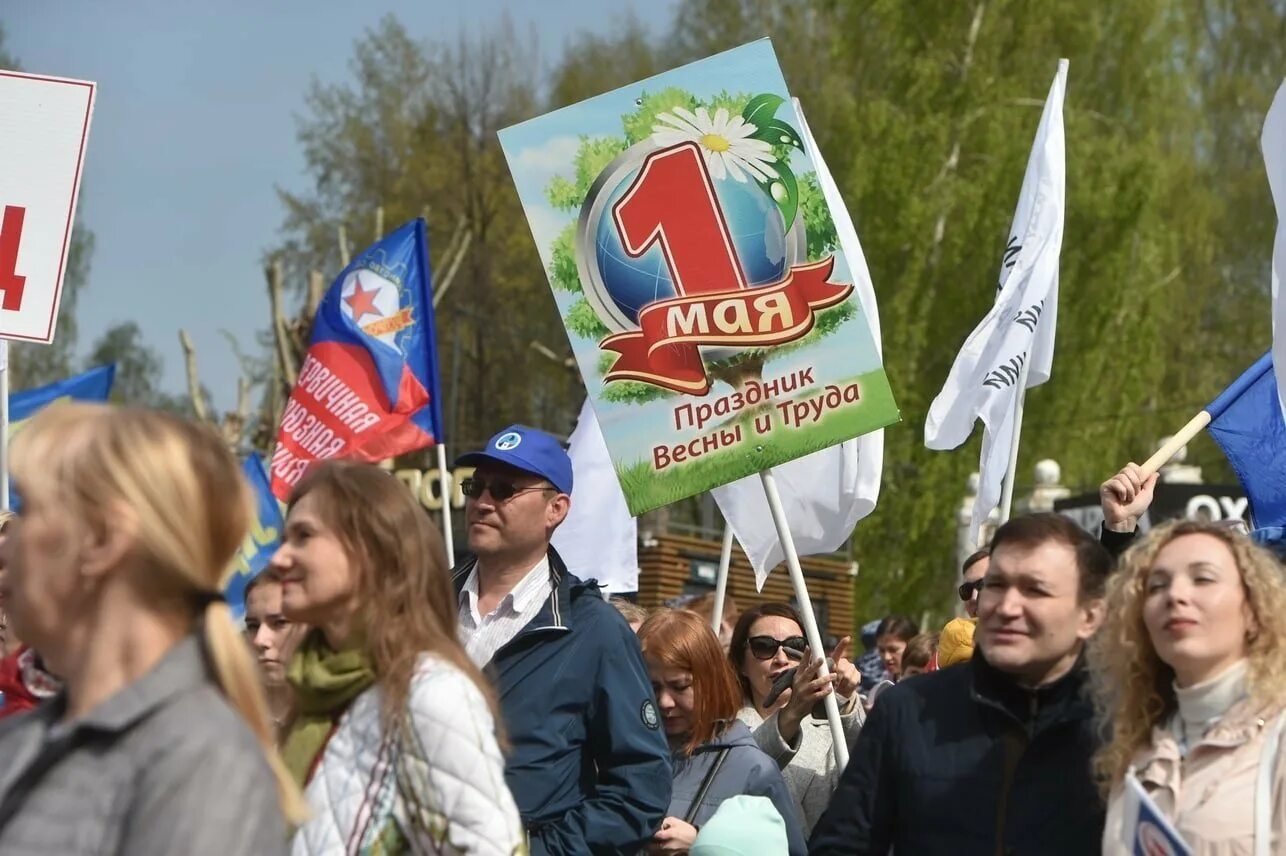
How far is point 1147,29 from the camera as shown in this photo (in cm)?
3092

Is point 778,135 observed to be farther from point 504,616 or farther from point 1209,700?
point 1209,700

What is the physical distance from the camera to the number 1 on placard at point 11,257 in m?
7.93

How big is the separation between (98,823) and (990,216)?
88.4ft

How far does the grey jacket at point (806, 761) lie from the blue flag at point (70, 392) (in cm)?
658

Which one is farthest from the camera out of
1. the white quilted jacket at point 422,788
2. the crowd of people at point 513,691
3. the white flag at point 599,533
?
the white flag at point 599,533

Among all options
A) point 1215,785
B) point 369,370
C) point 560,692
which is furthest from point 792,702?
point 369,370

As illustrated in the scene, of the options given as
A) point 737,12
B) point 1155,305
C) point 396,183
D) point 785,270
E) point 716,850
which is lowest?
point 716,850

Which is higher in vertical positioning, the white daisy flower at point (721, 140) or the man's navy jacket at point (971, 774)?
the white daisy flower at point (721, 140)

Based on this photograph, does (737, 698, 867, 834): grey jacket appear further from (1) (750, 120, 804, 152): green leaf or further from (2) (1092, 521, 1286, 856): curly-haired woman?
(2) (1092, 521, 1286, 856): curly-haired woman

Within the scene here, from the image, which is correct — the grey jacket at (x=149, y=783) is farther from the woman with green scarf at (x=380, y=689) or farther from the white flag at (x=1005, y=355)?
the white flag at (x=1005, y=355)

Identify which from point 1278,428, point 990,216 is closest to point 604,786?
point 1278,428

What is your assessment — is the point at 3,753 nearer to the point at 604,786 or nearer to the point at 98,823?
the point at 98,823

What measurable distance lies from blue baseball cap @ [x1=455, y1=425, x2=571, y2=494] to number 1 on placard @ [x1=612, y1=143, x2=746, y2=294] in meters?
1.09

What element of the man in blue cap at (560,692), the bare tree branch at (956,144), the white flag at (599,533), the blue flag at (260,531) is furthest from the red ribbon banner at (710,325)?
the bare tree branch at (956,144)
